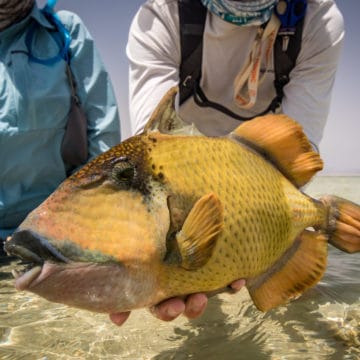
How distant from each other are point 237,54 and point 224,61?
0.23 ft

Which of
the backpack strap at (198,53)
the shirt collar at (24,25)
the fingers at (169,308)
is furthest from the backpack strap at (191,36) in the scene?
the fingers at (169,308)

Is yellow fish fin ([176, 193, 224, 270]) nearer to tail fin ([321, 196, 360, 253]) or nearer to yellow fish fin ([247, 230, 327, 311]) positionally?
yellow fish fin ([247, 230, 327, 311])

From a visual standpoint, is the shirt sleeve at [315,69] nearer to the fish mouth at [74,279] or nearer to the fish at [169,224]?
the fish at [169,224]

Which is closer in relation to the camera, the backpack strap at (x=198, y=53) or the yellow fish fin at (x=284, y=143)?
the yellow fish fin at (x=284, y=143)

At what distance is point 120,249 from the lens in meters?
0.97

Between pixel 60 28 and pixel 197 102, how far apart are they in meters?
1.03

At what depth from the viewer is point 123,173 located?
103cm

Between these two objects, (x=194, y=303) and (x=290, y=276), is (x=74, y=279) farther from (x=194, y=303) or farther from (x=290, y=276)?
(x=290, y=276)

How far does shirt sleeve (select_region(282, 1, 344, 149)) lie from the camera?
87.0 inches

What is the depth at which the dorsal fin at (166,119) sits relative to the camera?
1.17 meters

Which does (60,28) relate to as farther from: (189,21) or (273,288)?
(273,288)

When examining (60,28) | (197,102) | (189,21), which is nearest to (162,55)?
(189,21)

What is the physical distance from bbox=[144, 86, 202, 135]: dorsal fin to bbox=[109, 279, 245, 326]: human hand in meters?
0.41

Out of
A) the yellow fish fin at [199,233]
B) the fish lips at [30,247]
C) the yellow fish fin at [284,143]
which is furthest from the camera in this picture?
the yellow fish fin at [284,143]
